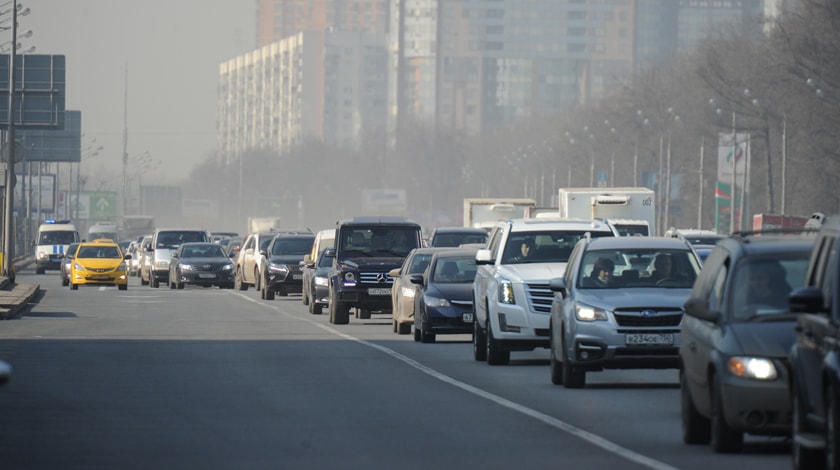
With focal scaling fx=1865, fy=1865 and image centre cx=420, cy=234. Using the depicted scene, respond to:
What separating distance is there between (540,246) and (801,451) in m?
13.8

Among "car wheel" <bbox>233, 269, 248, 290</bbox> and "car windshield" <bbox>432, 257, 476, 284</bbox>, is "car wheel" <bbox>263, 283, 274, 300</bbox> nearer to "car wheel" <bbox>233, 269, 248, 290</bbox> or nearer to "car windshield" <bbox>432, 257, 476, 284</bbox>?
"car wheel" <bbox>233, 269, 248, 290</bbox>

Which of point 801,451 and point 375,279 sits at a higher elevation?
point 801,451

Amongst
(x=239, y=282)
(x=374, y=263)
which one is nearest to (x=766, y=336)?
(x=374, y=263)

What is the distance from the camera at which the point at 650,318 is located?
60.7ft

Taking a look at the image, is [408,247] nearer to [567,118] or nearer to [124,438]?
[124,438]

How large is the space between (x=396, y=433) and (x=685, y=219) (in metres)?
108

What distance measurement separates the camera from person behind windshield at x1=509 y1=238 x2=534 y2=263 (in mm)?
23828

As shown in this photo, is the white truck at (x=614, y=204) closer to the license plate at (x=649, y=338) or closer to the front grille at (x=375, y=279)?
the front grille at (x=375, y=279)

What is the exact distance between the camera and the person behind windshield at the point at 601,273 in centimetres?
1936

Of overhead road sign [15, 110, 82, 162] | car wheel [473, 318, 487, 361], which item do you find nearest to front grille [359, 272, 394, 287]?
car wheel [473, 318, 487, 361]

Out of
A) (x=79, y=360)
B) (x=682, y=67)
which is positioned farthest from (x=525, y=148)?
(x=79, y=360)

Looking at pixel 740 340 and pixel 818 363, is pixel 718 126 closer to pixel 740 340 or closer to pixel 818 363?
pixel 740 340

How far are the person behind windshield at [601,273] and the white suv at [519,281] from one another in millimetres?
2827

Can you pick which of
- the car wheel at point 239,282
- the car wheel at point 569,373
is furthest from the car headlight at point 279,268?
the car wheel at point 569,373
